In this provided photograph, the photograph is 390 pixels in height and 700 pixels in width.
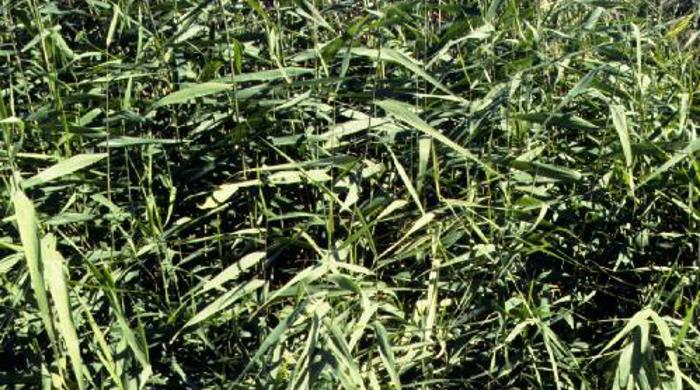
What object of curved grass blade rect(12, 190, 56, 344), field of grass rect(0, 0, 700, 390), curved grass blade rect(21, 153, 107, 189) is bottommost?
field of grass rect(0, 0, 700, 390)

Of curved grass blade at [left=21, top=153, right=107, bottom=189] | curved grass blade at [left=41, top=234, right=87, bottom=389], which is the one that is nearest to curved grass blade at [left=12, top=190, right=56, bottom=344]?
curved grass blade at [left=41, top=234, right=87, bottom=389]

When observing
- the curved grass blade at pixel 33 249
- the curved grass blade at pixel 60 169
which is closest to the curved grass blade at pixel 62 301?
the curved grass blade at pixel 33 249

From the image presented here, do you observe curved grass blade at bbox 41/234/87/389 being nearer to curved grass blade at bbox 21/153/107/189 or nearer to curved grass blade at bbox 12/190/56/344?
curved grass blade at bbox 12/190/56/344

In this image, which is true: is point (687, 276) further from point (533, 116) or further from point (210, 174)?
point (210, 174)

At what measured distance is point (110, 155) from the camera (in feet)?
8.06

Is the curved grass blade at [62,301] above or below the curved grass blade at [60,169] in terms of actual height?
below

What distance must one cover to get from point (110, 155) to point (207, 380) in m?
0.58

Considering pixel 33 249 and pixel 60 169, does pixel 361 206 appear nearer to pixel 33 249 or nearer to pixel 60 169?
pixel 60 169

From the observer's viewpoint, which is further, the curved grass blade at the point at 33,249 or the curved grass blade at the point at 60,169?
the curved grass blade at the point at 60,169

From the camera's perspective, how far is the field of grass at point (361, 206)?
87.3 inches

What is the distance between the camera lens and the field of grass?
2217 mm

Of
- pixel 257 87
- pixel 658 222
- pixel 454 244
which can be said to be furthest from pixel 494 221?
pixel 257 87

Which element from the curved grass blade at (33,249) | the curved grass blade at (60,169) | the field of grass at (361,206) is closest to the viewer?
the curved grass blade at (33,249)

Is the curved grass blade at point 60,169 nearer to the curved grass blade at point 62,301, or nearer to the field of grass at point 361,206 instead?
the field of grass at point 361,206
